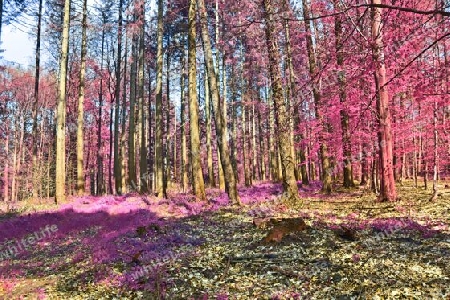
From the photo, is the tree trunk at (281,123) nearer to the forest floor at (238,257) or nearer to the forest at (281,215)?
the forest at (281,215)

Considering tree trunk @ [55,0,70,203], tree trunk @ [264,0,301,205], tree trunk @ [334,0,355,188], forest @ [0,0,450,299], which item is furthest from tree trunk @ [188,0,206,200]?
tree trunk @ [55,0,70,203]

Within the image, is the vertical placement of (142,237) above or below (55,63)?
below

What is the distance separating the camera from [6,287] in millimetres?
6809

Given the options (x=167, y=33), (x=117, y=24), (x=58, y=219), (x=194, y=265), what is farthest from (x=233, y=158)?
(x=194, y=265)

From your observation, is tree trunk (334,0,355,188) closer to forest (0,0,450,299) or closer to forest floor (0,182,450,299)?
forest (0,0,450,299)

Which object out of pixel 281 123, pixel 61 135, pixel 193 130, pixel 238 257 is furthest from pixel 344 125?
pixel 61 135

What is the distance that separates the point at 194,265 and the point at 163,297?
152cm

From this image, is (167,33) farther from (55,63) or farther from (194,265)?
(194,265)

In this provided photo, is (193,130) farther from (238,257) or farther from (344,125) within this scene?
(238,257)

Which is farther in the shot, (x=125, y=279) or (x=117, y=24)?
(x=117, y=24)

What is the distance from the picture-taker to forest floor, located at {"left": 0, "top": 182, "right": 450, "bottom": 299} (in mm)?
5695

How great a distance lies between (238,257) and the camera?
7262mm

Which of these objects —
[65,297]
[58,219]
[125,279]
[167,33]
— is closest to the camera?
[65,297]

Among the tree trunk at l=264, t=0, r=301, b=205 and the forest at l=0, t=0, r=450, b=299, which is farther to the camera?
the tree trunk at l=264, t=0, r=301, b=205
